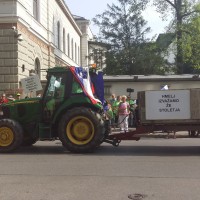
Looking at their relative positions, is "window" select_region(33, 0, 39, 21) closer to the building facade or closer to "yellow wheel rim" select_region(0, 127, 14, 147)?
the building facade

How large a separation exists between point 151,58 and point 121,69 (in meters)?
4.43

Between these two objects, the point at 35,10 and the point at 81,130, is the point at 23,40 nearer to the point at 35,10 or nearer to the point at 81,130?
the point at 35,10

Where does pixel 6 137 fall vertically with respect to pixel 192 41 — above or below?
below

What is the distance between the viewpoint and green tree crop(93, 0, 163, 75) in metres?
50.9

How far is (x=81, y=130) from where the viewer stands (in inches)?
457

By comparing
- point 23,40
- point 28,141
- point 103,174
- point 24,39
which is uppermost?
point 24,39

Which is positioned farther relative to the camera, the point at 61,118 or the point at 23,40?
the point at 23,40

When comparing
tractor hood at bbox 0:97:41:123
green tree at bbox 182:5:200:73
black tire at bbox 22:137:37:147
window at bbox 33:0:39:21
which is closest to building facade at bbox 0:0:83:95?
window at bbox 33:0:39:21

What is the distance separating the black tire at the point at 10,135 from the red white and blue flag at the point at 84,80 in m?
2.08

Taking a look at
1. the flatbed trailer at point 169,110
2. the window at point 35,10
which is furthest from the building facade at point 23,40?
the flatbed trailer at point 169,110

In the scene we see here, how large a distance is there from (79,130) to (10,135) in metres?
1.93

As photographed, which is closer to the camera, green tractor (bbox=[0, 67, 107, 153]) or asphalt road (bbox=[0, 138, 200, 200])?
asphalt road (bbox=[0, 138, 200, 200])

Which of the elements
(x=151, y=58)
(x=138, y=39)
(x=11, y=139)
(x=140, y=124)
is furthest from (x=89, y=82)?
(x=138, y=39)

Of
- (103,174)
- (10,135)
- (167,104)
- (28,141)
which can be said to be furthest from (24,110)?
(103,174)
